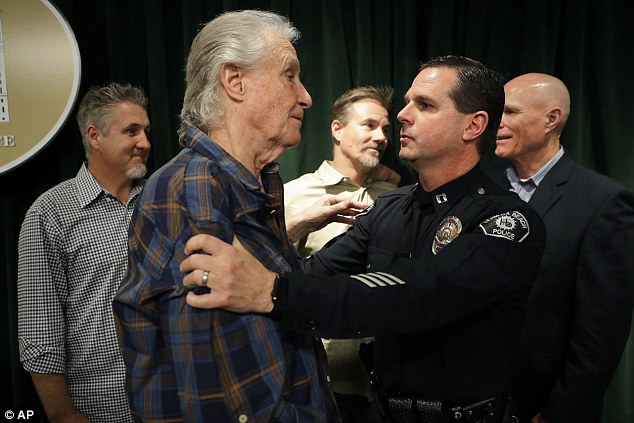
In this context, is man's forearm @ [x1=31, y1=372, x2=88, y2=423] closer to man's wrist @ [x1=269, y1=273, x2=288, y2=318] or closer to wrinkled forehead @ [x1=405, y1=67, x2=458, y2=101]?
man's wrist @ [x1=269, y1=273, x2=288, y2=318]

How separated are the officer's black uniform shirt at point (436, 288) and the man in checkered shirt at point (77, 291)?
0.80 metres

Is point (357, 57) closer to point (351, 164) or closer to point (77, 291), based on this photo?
point (351, 164)

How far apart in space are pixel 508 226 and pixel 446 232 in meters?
0.16

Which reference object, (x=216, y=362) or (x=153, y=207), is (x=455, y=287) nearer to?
(x=216, y=362)

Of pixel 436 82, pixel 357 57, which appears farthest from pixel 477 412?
pixel 357 57

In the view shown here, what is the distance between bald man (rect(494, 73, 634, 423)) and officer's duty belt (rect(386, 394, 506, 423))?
48 centimetres

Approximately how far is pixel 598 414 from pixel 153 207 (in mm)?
1742

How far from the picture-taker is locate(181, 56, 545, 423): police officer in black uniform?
47.2 inches

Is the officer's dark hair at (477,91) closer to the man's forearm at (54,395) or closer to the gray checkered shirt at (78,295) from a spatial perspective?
the gray checkered shirt at (78,295)

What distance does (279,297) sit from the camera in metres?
1.18

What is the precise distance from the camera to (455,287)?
1.36 m

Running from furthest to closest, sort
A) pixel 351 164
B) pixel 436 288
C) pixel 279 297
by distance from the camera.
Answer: pixel 351 164
pixel 436 288
pixel 279 297

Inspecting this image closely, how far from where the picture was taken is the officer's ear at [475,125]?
1.72m

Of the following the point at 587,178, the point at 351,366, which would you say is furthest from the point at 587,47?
the point at 351,366
